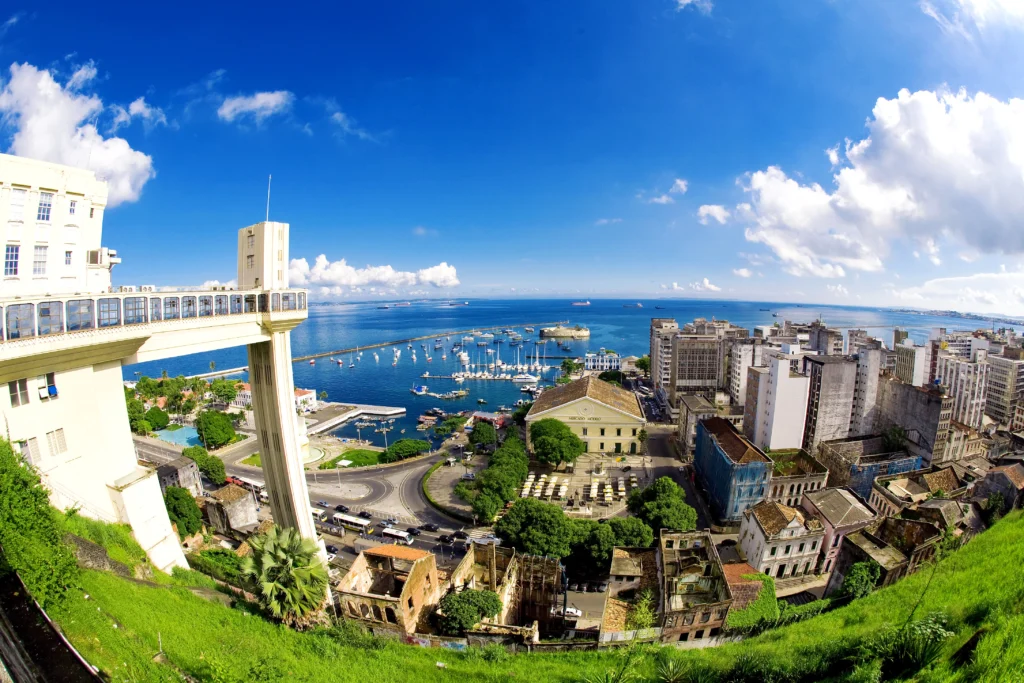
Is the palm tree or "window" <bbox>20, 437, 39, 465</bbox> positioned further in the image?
the palm tree

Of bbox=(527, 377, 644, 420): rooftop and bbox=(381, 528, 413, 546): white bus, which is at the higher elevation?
bbox=(527, 377, 644, 420): rooftop

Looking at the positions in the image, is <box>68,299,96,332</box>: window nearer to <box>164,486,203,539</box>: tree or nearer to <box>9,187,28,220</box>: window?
<box>9,187,28,220</box>: window

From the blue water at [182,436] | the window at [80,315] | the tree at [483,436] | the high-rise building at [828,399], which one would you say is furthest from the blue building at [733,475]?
the blue water at [182,436]

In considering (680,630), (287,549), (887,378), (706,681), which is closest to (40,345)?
(287,549)

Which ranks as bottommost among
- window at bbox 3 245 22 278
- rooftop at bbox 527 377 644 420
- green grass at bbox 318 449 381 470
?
green grass at bbox 318 449 381 470

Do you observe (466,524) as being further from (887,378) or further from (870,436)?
(887,378)

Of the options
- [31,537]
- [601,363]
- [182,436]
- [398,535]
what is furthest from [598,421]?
[601,363]

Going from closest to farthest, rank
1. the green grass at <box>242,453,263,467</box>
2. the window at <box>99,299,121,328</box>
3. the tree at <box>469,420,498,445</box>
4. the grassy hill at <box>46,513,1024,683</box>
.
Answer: the grassy hill at <box>46,513,1024,683</box> → the window at <box>99,299,121,328</box> → the green grass at <box>242,453,263,467</box> → the tree at <box>469,420,498,445</box>

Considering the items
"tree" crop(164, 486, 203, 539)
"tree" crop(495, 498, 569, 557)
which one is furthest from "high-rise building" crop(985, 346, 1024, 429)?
"tree" crop(164, 486, 203, 539)
